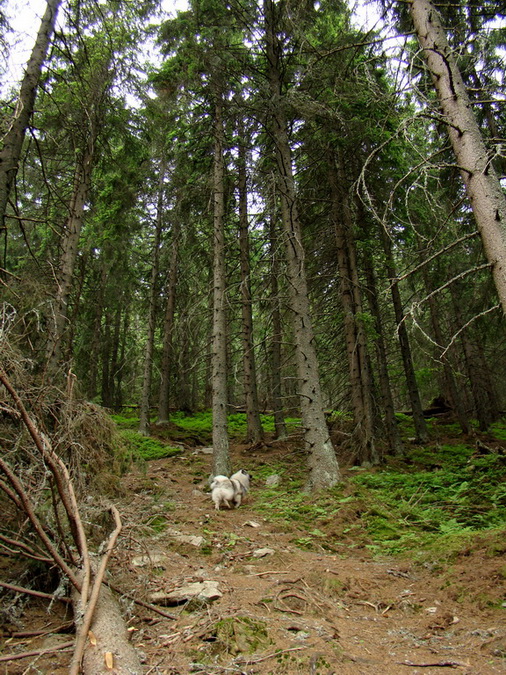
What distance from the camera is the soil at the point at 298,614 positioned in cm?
274

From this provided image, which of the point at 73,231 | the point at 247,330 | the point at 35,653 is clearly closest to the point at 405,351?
the point at 247,330

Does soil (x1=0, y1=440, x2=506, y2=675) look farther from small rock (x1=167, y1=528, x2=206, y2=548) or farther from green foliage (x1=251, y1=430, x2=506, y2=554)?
green foliage (x1=251, y1=430, x2=506, y2=554)

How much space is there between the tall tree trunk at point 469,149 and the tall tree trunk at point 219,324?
646 cm

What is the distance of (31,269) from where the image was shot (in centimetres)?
934

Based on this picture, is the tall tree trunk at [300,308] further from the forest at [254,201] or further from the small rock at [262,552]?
the small rock at [262,552]

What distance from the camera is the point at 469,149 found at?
15.0 feet

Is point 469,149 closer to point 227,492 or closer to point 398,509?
point 398,509

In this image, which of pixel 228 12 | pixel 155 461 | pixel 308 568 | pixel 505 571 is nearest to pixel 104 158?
pixel 228 12

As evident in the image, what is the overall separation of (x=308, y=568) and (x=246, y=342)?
9.99m

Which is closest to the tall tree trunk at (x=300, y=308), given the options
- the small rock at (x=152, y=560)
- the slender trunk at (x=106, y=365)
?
the small rock at (x=152, y=560)

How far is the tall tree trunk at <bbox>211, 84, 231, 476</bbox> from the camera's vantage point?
9820mm

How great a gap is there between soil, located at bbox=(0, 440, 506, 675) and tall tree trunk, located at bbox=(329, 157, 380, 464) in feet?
18.8

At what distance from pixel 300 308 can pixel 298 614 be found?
6685 millimetres

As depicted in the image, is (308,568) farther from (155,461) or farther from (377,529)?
(155,461)
